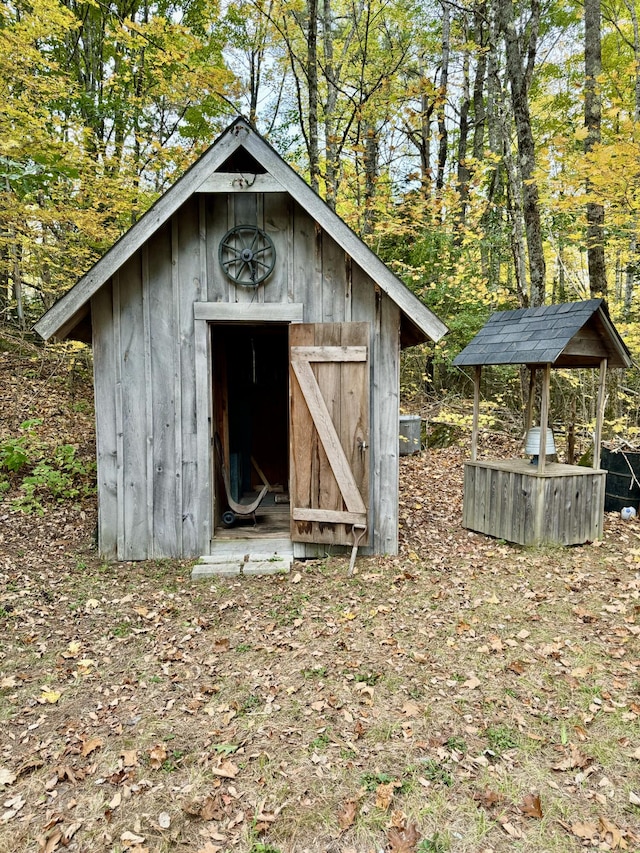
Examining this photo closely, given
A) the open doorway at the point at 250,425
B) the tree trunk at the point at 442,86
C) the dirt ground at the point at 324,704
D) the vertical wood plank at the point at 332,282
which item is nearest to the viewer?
the dirt ground at the point at 324,704

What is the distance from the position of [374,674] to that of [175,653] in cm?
145

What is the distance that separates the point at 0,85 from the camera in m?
7.17

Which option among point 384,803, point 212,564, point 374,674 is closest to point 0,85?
point 212,564

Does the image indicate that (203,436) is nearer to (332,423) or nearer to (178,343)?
(178,343)

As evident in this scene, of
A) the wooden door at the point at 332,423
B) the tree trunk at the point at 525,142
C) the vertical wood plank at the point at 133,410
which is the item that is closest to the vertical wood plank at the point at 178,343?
the vertical wood plank at the point at 133,410

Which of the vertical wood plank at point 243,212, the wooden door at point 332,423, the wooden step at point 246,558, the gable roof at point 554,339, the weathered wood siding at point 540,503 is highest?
the vertical wood plank at point 243,212

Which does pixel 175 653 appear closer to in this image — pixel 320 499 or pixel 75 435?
pixel 320 499

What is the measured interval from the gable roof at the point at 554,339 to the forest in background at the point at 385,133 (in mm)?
1952

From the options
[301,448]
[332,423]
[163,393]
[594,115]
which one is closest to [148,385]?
[163,393]

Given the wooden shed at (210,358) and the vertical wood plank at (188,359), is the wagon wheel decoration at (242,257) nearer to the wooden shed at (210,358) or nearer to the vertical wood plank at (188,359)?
the wooden shed at (210,358)

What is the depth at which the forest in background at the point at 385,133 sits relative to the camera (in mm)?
7645

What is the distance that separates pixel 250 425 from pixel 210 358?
3.26 meters

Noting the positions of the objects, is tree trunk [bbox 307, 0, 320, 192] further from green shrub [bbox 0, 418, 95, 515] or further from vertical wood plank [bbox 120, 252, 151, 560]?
green shrub [bbox 0, 418, 95, 515]

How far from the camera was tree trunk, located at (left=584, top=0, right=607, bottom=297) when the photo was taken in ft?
25.0
